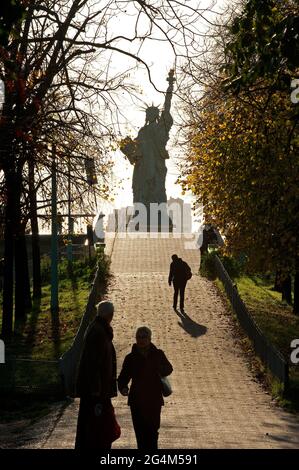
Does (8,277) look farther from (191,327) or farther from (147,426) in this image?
(147,426)

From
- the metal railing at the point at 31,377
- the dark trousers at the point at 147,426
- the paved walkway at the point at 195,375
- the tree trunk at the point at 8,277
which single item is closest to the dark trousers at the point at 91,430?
the dark trousers at the point at 147,426

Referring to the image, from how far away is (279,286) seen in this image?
43.0 m

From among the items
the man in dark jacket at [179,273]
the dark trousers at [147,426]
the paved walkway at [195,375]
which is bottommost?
the paved walkway at [195,375]

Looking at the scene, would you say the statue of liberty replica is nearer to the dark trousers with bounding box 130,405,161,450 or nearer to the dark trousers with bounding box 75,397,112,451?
the dark trousers with bounding box 130,405,161,450

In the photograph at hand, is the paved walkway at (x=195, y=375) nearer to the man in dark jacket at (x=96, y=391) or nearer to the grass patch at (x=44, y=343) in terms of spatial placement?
the grass patch at (x=44, y=343)

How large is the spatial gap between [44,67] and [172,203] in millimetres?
49405

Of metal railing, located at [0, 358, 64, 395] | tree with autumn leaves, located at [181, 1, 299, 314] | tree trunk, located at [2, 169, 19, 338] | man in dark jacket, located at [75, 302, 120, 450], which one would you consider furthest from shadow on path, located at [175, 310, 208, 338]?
man in dark jacket, located at [75, 302, 120, 450]

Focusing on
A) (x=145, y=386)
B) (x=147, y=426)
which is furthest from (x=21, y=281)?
(x=147, y=426)

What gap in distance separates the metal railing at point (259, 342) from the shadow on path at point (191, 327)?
1.04m

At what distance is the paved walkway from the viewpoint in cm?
1605

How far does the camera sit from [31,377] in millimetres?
20516

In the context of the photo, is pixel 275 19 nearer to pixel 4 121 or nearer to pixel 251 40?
pixel 251 40

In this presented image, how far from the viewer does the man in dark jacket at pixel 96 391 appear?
11906 millimetres

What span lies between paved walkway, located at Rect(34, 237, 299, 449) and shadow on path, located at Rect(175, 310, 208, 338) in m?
0.03
